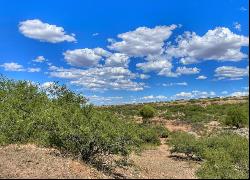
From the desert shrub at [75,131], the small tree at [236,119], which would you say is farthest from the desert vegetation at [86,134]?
the small tree at [236,119]

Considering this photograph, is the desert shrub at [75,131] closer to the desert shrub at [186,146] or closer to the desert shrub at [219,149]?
the desert shrub at [219,149]

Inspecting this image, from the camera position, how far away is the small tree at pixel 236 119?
46125 mm

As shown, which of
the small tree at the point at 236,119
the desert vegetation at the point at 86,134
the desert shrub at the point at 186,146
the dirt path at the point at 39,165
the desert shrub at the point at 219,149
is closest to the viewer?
the dirt path at the point at 39,165

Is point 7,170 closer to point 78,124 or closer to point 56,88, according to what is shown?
point 78,124

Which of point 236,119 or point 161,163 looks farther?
point 236,119

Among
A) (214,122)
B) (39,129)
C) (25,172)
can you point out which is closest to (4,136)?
(39,129)

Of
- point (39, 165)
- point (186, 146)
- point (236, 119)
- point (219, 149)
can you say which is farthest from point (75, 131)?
point (236, 119)

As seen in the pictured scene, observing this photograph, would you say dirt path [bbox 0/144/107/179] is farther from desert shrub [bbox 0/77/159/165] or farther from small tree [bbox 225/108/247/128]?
small tree [bbox 225/108/247/128]

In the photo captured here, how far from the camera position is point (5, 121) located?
24625 millimetres

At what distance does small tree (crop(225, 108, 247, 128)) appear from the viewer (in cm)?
4612

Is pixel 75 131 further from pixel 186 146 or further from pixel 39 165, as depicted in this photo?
pixel 186 146

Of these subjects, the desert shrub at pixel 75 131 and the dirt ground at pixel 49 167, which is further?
the desert shrub at pixel 75 131

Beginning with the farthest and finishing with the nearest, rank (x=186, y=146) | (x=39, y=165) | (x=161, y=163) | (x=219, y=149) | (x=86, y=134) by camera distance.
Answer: (x=186, y=146), (x=161, y=163), (x=219, y=149), (x=86, y=134), (x=39, y=165)

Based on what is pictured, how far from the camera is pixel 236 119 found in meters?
46.6
